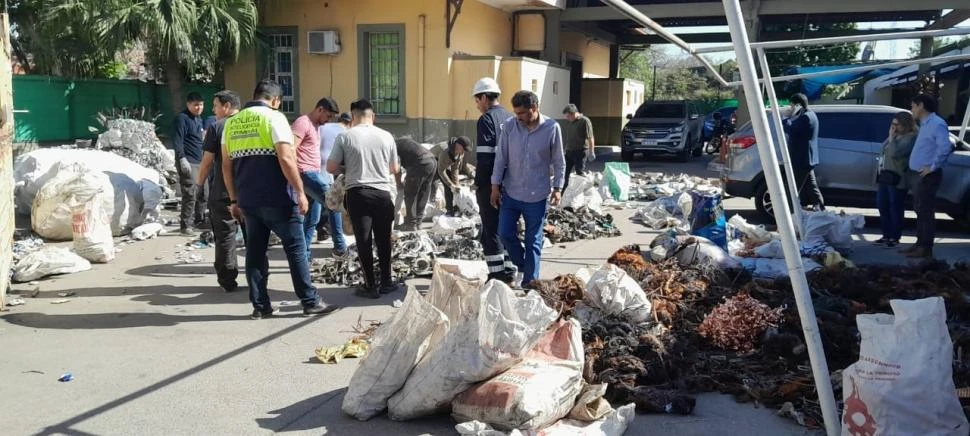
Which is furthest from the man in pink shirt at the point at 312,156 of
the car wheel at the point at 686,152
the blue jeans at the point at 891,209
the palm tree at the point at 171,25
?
the car wheel at the point at 686,152

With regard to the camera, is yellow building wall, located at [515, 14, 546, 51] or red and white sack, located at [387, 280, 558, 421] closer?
red and white sack, located at [387, 280, 558, 421]

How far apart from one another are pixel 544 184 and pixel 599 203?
5.73 metres

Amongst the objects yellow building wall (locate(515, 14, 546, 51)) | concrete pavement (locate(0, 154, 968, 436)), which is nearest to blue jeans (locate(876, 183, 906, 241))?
concrete pavement (locate(0, 154, 968, 436))

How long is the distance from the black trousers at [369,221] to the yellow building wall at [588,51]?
17.0 meters

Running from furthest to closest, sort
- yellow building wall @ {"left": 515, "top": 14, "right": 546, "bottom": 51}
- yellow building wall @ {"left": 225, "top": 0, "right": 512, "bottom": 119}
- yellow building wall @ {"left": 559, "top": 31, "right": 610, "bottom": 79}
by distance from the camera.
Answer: yellow building wall @ {"left": 559, "top": 31, "right": 610, "bottom": 79} < yellow building wall @ {"left": 515, "top": 14, "right": 546, "bottom": 51} < yellow building wall @ {"left": 225, "top": 0, "right": 512, "bottom": 119}

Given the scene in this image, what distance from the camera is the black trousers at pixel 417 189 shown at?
9445 mm

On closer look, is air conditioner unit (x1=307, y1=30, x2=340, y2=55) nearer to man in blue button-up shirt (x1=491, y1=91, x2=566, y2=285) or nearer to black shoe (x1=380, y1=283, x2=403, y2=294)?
black shoe (x1=380, y1=283, x2=403, y2=294)

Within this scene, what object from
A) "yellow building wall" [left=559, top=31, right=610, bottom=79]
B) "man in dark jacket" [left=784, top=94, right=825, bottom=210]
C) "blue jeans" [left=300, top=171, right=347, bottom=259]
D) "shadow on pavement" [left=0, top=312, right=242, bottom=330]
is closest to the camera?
"shadow on pavement" [left=0, top=312, right=242, bottom=330]

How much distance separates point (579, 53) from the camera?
82.8 ft

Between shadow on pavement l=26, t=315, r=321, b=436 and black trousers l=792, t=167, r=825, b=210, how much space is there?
262 inches

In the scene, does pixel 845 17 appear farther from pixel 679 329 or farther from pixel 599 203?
pixel 679 329

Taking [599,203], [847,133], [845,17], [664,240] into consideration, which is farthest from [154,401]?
[845,17]

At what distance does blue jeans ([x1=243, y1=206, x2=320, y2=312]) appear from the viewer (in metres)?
5.82

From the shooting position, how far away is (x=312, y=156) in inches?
306
